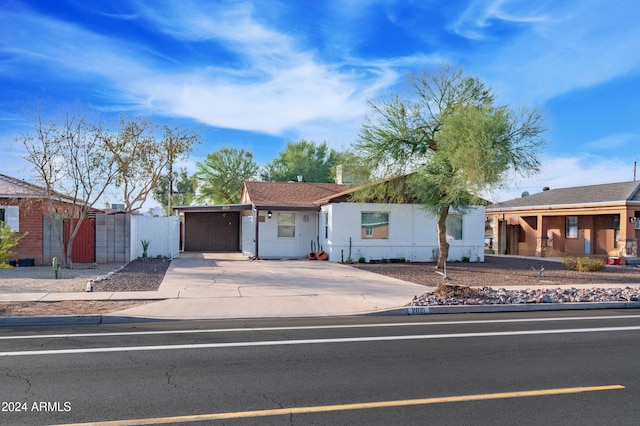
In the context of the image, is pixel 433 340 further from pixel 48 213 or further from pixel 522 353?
pixel 48 213

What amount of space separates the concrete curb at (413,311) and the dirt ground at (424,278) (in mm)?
502

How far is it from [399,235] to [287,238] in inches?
215

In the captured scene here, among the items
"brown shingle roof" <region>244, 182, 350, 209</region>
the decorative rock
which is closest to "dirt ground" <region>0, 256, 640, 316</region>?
the decorative rock

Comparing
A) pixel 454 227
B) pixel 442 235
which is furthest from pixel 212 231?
pixel 442 235

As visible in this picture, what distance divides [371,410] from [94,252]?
18862 mm

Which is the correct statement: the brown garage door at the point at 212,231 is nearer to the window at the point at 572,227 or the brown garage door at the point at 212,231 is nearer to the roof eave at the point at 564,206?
the roof eave at the point at 564,206

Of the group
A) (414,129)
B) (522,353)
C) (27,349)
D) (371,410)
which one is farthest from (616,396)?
(414,129)

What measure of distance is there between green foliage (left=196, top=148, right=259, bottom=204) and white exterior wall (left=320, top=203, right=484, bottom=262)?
22.1m

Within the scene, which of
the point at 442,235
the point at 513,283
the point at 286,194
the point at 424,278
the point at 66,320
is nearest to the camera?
the point at 66,320

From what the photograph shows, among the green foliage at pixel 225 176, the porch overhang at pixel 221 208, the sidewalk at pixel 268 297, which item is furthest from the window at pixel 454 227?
the green foliage at pixel 225 176

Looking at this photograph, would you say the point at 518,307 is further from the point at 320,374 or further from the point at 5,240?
the point at 5,240

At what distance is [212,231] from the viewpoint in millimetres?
32938

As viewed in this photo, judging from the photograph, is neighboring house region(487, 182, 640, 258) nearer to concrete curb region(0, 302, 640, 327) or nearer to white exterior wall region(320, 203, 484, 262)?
white exterior wall region(320, 203, 484, 262)

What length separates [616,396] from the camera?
5812 mm
